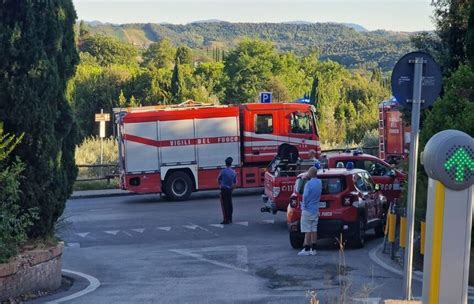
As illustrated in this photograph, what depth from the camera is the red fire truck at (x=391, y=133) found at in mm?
31812

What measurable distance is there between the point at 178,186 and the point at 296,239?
11.9 metres

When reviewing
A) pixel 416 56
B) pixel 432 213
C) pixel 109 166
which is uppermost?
pixel 416 56

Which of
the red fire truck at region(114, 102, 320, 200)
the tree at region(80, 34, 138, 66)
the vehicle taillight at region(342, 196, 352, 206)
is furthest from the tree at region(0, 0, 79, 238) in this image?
the tree at region(80, 34, 138, 66)

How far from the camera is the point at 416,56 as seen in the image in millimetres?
9031

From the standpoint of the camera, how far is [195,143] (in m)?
28.1

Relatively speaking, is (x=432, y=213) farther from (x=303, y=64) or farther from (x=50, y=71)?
(x=303, y=64)

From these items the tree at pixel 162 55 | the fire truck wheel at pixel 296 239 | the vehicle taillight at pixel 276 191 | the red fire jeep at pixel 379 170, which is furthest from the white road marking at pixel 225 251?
the tree at pixel 162 55

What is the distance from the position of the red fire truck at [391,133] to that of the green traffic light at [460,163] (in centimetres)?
2732

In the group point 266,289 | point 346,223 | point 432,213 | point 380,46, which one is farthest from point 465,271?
point 380,46

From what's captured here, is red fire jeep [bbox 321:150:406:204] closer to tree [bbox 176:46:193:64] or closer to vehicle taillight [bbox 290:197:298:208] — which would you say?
vehicle taillight [bbox 290:197:298:208]

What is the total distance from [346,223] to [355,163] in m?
5.08

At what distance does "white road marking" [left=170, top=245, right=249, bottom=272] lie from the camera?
15023 millimetres

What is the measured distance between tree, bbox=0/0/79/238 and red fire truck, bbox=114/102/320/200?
587 inches

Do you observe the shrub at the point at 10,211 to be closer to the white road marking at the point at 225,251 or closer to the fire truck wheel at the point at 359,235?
the white road marking at the point at 225,251
